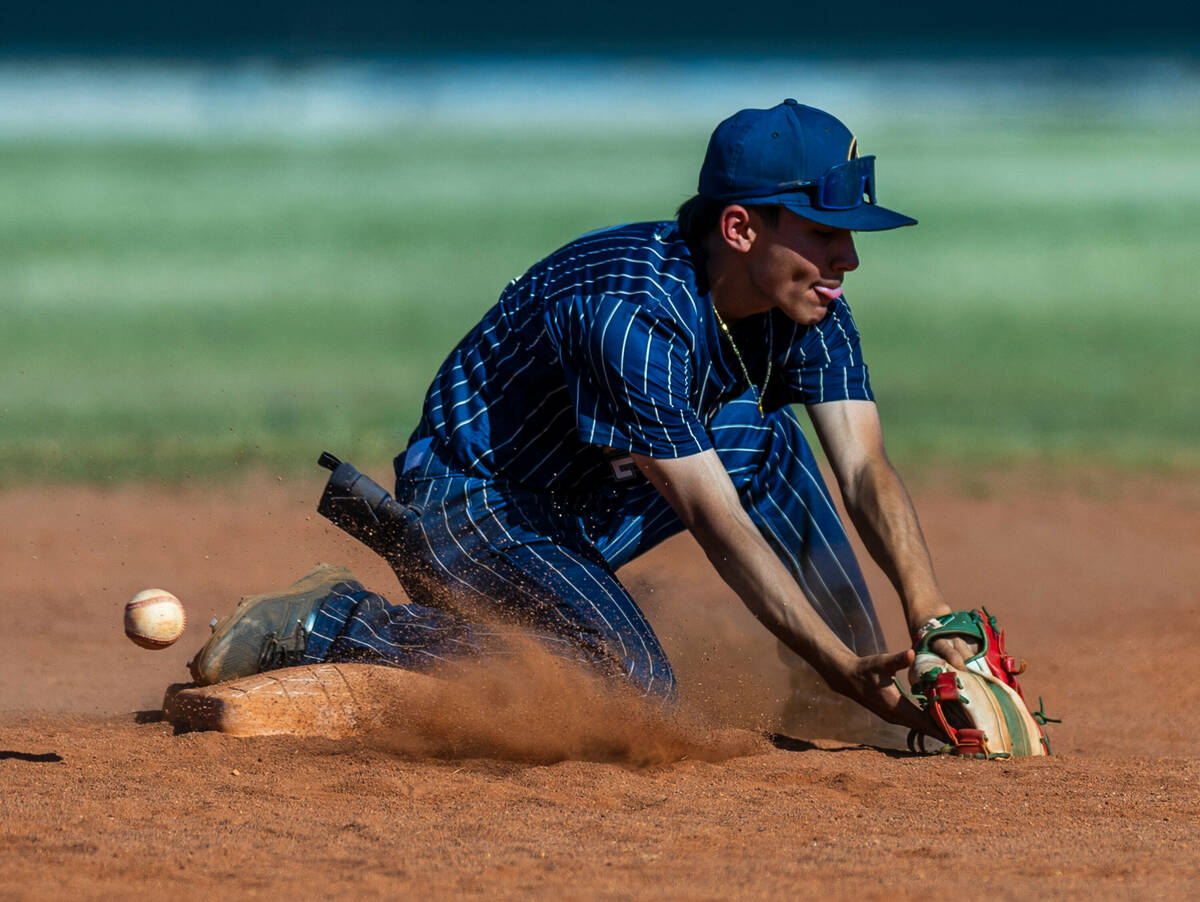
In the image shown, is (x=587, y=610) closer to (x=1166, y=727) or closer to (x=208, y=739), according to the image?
(x=208, y=739)

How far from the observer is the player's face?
3.19 meters

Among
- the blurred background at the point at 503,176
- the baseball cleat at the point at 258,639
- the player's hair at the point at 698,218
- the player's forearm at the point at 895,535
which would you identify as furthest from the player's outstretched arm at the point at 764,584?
the blurred background at the point at 503,176

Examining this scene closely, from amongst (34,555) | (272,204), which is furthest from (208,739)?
(272,204)

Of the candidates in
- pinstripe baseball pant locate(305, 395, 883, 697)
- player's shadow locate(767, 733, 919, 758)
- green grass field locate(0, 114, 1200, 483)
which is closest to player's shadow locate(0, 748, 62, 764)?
pinstripe baseball pant locate(305, 395, 883, 697)

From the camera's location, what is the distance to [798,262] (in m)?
3.20

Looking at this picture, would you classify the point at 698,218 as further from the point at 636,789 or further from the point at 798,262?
the point at 636,789

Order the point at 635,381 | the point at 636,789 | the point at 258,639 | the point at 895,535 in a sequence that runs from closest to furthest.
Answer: the point at 636,789
the point at 635,381
the point at 895,535
the point at 258,639

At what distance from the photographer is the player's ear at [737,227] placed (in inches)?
126

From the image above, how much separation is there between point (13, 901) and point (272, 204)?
69.8 feet

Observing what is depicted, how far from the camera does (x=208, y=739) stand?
10.7 feet

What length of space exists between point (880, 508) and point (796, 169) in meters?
0.80

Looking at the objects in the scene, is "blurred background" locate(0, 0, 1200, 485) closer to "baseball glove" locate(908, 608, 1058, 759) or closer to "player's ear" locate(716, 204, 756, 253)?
"baseball glove" locate(908, 608, 1058, 759)

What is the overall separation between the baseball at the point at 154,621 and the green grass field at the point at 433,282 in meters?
1.63

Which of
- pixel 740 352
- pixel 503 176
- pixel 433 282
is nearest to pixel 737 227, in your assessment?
Result: pixel 740 352
